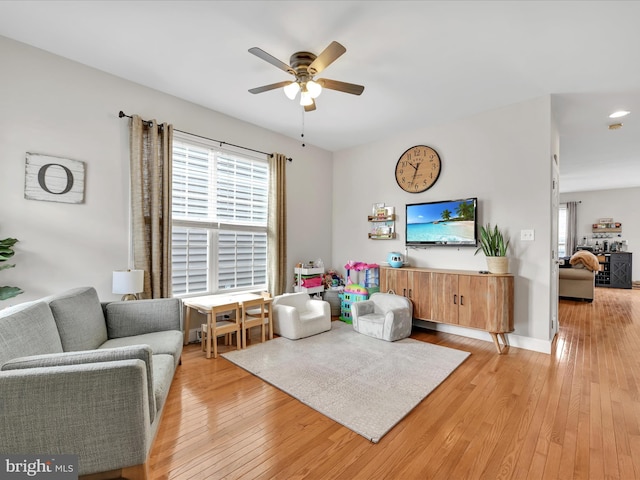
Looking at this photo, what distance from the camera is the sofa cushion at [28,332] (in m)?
1.44

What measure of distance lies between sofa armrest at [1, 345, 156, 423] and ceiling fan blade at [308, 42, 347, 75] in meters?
2.25

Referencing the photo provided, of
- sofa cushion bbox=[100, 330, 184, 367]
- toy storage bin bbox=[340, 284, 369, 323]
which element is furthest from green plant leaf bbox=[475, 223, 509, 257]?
sofa cushion bbox=[100, 330, 184, 367]

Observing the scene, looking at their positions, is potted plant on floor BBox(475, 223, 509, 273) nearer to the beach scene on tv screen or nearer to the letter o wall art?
the beach scene on tv screen

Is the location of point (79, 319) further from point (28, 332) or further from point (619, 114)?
point (619, 114)

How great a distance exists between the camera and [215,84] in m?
3.19

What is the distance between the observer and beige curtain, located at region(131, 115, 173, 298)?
3115 millimetres

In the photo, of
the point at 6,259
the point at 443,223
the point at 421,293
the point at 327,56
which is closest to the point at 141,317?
the point at 6,259

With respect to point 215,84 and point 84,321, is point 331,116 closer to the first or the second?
point 215,84

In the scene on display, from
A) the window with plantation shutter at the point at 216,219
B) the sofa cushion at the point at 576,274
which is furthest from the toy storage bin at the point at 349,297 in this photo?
the sofa cushion at the point at 576,274

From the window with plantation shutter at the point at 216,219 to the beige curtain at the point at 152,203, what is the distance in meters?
0.22

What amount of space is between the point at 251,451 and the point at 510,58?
12.3 ft

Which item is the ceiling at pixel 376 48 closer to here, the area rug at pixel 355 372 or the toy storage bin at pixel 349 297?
the toy storage bin at pixel 349 297

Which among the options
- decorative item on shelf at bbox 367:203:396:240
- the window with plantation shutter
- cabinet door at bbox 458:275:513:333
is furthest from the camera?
decorative item on shelf at bbox 367:203:396:240

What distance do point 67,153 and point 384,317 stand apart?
12.7 ft
